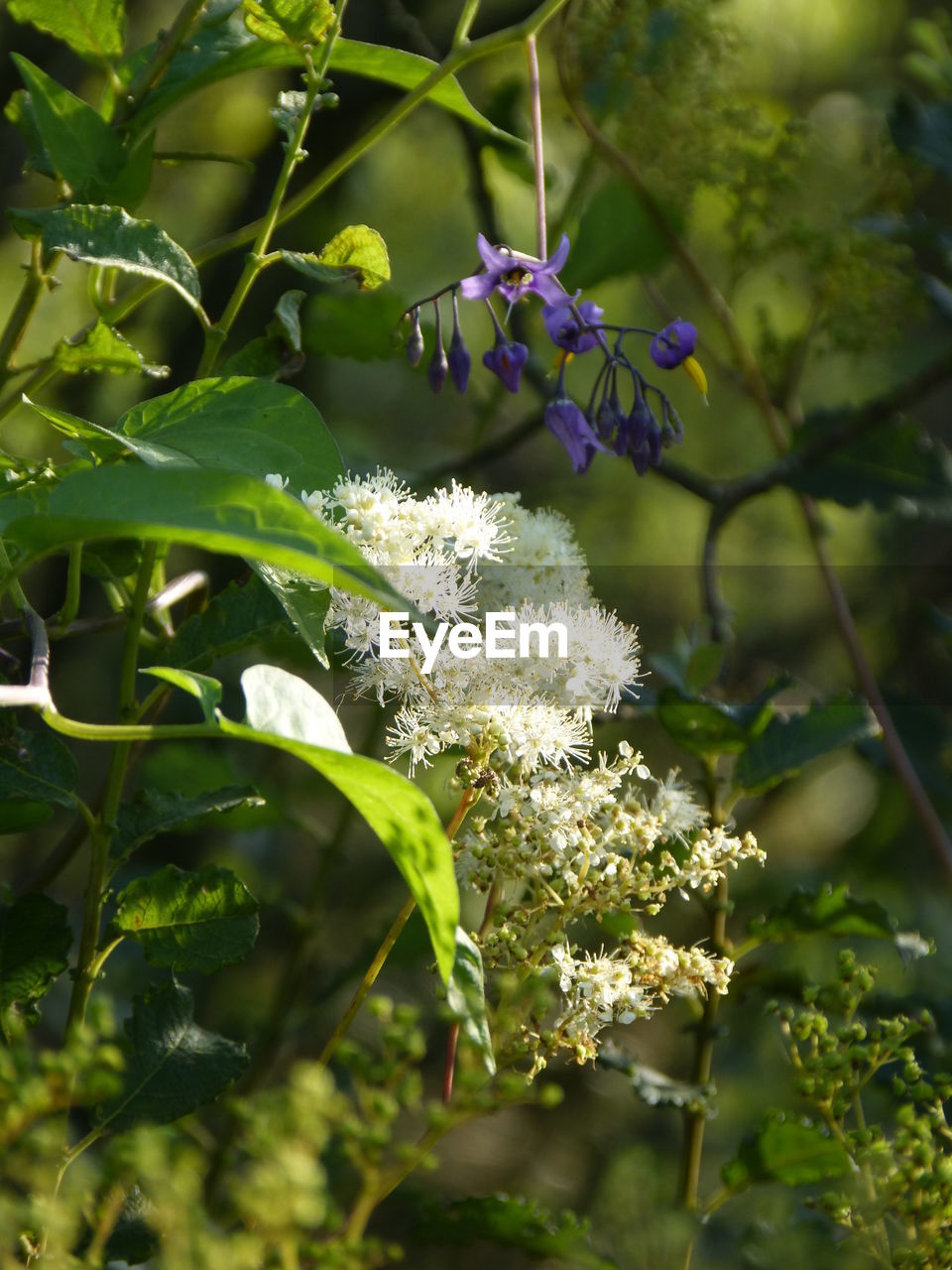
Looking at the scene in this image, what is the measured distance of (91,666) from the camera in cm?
179

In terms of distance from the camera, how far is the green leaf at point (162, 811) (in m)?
0.52

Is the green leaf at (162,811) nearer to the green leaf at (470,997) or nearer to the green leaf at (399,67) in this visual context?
the green leaf at (470,997)

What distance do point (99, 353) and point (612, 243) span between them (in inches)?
20.1

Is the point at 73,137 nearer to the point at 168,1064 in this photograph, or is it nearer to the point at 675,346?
the point at 675,346

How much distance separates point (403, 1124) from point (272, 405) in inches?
74.8

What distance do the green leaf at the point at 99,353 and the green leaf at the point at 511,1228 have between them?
0.40 meters

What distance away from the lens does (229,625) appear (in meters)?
0.55

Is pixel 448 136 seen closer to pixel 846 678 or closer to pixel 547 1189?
pixel 846 678

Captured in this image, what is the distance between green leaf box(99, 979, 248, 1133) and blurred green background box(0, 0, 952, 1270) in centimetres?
17

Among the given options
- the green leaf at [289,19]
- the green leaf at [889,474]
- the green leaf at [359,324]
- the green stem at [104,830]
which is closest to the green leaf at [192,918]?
the green stem at [104,830]

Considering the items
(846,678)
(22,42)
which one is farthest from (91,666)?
(846,678)

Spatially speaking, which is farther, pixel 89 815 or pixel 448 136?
pixel 448 136

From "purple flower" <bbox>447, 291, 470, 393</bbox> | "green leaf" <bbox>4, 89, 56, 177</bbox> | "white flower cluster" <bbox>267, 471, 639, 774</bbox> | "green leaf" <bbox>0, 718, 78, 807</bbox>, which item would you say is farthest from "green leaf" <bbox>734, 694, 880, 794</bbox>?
"green leaf" <bbox>4, 89, 56, 177</bbox>

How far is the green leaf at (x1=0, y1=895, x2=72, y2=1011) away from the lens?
0.52 metres
